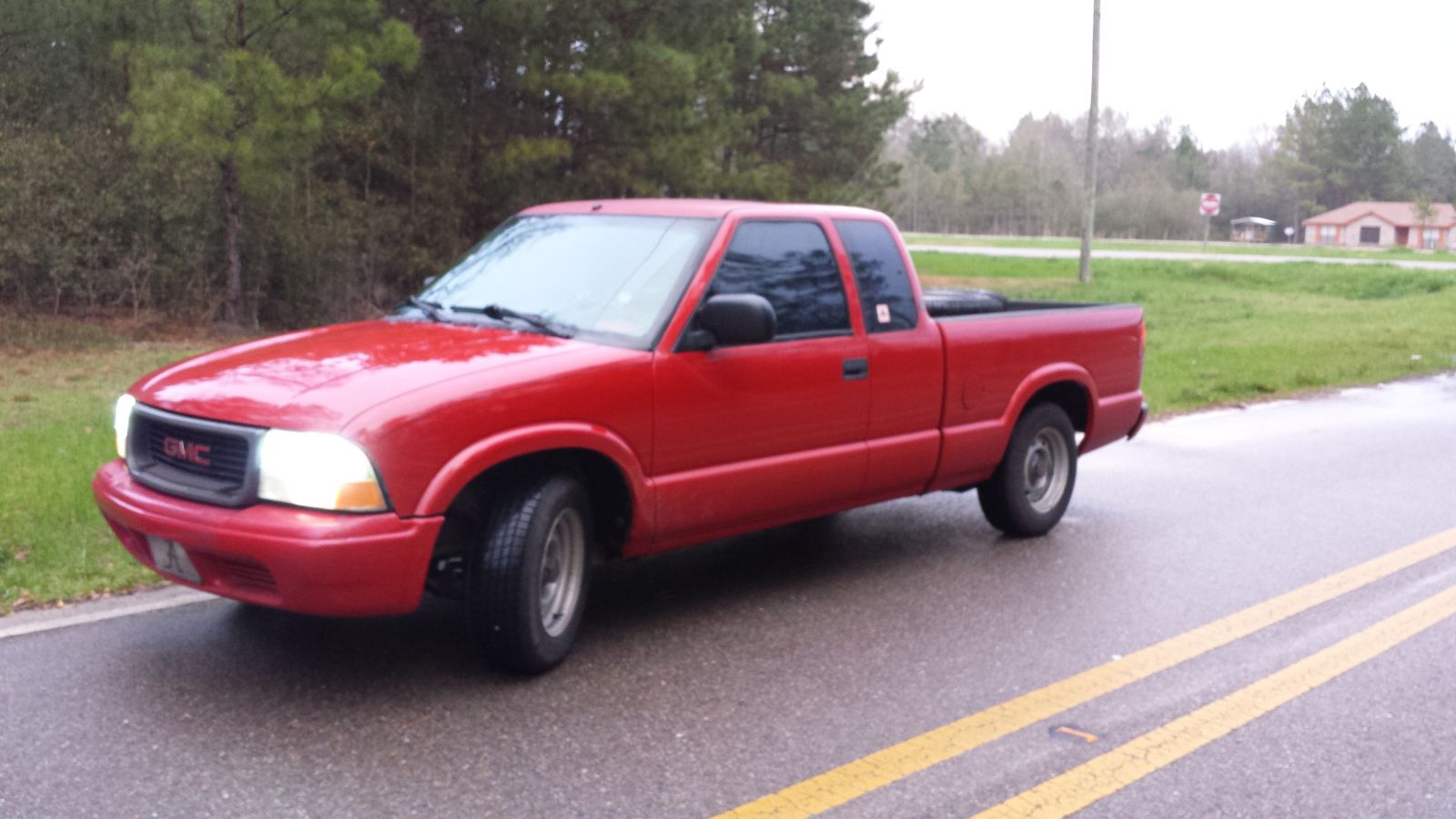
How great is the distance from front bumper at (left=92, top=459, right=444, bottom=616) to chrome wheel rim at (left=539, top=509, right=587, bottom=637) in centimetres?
58

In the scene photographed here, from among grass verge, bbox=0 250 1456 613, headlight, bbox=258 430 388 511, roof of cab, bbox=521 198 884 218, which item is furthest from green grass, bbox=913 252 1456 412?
headlight, bbox=258 430 388 511

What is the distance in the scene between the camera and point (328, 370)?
16.2 feet

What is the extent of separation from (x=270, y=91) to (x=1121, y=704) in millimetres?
16618

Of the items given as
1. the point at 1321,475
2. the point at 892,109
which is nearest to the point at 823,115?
the point at 892,109

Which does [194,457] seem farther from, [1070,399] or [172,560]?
[1070,399]

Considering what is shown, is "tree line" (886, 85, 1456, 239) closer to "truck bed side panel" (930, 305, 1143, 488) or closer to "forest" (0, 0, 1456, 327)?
"forest" (0, 0, 1456, 327)

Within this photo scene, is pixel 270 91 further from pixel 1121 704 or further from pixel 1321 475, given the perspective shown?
pixel 1121 704

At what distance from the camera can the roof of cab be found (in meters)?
6.14

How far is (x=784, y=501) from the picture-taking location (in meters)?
6.04

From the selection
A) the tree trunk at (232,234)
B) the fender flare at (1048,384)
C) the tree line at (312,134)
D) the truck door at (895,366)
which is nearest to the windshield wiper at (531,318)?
the truck door at (895,366)

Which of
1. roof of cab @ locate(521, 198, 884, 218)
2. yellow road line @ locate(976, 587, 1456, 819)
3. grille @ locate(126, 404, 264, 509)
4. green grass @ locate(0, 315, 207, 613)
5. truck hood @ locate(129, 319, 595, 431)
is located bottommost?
yellow road line @ locate(976, 587, 1456, 819)

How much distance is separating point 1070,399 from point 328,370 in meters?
4.57

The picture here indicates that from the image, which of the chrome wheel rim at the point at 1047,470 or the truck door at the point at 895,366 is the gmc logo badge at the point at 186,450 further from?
the chrome wheel rim at the point at 1047,470

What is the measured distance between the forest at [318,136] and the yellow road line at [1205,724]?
16.2 meters
